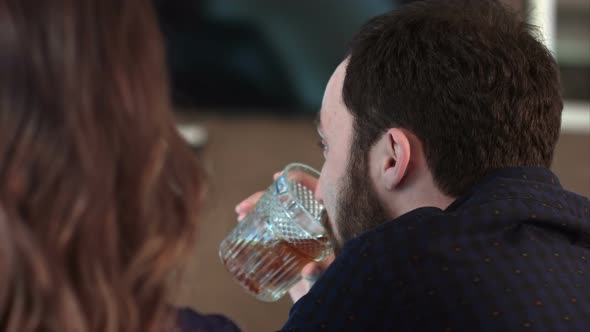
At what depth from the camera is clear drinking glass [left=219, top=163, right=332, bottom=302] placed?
46.1 inches

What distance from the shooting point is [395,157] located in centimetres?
105

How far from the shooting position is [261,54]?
8.24 ft

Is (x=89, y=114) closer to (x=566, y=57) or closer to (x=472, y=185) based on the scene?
(x=472, y=185)

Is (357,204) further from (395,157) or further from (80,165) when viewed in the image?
(80,165)

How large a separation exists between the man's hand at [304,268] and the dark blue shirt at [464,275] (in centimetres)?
32

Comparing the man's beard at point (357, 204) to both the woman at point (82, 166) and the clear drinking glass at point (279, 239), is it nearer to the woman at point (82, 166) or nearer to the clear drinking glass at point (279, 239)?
the clear drinking glass at point (279, 239)

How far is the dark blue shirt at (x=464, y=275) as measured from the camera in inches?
33.3

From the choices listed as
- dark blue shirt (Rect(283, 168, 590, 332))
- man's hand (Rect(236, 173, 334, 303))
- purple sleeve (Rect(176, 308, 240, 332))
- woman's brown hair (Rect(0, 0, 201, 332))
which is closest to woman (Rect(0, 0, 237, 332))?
woman's brown hair (Rect(0, 0, 201, 332))

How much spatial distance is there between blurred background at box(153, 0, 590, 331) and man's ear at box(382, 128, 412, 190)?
1.37 meters

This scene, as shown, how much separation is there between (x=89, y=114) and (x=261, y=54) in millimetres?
1923

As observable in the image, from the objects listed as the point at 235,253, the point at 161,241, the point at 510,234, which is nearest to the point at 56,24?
the point at 161,241

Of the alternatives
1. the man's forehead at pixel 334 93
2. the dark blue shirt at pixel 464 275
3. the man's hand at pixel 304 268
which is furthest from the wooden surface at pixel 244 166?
the dark blue shirt at pixel 464 275

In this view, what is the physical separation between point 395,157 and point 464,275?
236mm

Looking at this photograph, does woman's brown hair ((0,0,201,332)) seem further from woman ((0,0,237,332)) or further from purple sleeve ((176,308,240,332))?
purple sleeve ((176,308,240,332))
